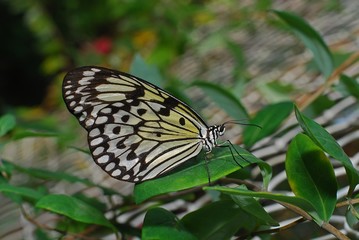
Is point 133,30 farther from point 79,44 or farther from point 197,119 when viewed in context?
point 197,119

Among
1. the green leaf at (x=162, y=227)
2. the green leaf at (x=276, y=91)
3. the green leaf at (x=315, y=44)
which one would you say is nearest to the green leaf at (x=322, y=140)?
the green leaf at (x=162, y=227)

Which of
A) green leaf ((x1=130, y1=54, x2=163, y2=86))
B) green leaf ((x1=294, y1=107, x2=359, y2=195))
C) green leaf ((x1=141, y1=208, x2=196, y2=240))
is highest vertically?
green leaf ((x1=130, y1=54, x2=163, y2=86))

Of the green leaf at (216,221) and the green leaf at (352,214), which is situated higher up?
the green leaf at (216,221)

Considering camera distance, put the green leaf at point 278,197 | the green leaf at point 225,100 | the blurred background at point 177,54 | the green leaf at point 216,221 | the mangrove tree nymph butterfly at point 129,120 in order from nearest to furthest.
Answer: the green leaf at point 278,197, the green leaf at point 216,221, the mangrove tree nymph butterfly at point 129,120, the green leaf at point 225,100, the blurred background at point 177,54

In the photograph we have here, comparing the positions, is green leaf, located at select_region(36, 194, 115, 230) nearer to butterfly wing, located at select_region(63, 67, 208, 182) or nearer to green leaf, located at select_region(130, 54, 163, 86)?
butterfly wing, located at select_region(63, 67, 208, 182)

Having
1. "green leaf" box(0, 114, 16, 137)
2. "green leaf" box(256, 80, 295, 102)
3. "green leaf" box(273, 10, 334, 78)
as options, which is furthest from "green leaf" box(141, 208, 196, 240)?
"green leaf" box(256, 80, 295, 102)

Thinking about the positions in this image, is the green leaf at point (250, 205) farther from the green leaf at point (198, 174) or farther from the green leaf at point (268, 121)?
the green leaf at point (268, 121)

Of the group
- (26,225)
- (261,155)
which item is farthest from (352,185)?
(26,225)
